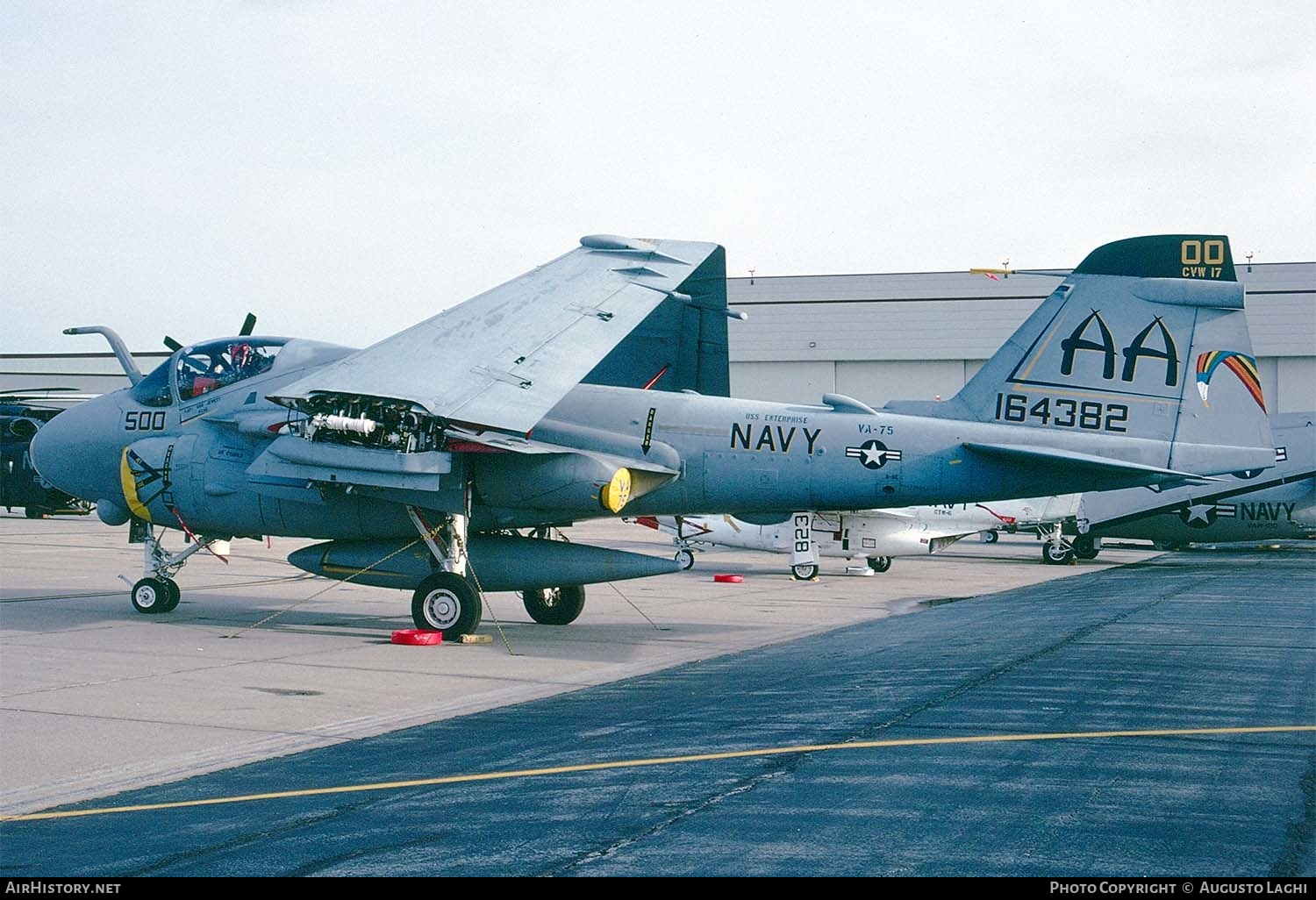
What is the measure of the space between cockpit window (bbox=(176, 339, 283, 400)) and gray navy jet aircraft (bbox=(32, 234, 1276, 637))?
0.08ft

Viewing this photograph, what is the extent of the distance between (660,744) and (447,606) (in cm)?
684

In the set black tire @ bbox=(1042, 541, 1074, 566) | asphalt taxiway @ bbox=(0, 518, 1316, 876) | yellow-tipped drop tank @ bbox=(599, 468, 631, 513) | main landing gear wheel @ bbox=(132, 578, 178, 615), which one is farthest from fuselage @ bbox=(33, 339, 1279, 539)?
black tire @ bbox=(1042, 541, 1074, 566)

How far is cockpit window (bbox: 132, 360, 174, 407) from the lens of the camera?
16797 millimetres

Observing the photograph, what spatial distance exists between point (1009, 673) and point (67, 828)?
807 centimetres

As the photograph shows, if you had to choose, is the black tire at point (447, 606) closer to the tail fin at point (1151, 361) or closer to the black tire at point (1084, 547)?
the tail fin at point (1151, 361)

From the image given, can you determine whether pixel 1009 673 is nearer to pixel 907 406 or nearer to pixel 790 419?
pixel 790 419

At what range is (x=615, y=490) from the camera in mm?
14664

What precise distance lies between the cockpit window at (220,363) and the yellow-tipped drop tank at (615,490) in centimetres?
490

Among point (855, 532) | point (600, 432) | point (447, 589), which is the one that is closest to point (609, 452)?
point (600, 432)

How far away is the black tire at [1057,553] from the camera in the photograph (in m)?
33.9

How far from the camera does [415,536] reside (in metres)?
15.8

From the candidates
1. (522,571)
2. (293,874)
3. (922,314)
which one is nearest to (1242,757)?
(293,874)

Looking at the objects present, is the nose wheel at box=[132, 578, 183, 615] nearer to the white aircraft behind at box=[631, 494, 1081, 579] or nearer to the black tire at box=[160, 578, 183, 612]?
the black tire at box=[160, 578, 183, 612]

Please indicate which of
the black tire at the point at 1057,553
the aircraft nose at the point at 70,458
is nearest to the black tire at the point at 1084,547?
the black tire at the point at 1057,553
